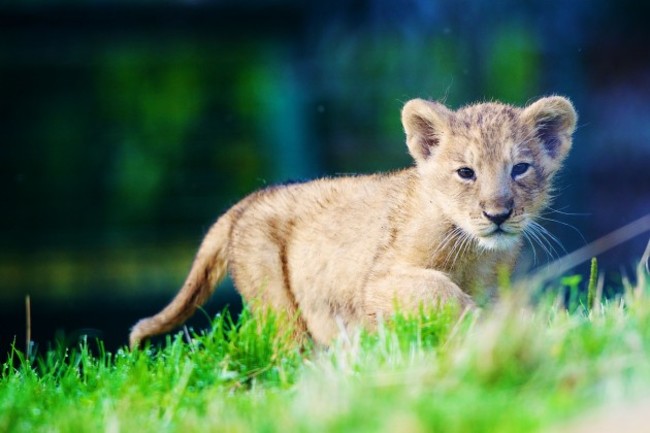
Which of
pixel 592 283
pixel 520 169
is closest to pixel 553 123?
pixel 520 169

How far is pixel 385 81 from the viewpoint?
10656 millimetres

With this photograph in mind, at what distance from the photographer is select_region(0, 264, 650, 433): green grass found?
3777 mm

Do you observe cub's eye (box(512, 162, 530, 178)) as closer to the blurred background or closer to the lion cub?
the lion cub

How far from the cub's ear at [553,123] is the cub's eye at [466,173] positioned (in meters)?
0.45

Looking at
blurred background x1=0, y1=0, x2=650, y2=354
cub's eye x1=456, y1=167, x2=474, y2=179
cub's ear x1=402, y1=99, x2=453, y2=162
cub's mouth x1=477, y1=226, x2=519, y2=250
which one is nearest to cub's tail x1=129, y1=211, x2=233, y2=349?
cub's ear x1=402, y1=99, x2=453, y2=162

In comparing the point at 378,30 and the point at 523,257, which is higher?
the point at 378,30

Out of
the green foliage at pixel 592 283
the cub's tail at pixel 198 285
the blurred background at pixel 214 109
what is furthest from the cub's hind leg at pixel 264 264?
the blurred background at pixel 214 109

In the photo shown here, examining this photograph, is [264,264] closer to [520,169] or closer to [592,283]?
[520,169]

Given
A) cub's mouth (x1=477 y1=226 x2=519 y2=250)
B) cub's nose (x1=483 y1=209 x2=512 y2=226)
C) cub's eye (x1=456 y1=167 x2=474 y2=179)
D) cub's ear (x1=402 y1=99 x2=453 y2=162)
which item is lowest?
cub's mouth (x1=477 y1=226 x2=519 y2=250)

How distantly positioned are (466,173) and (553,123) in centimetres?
64

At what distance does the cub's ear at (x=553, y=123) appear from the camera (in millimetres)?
6133

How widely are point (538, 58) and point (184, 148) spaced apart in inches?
129

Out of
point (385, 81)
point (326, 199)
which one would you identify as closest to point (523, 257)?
point (326, 199)

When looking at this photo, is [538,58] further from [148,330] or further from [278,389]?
[278,389]
